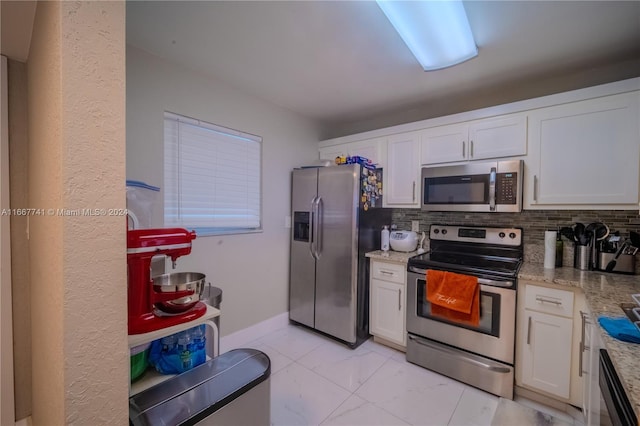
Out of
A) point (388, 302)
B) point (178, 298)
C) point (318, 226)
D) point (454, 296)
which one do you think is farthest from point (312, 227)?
point (178, 298)

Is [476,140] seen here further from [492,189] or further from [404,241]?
[404,241]

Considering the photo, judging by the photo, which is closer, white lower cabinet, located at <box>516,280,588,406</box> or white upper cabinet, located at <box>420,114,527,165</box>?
white lower cabinet, located at <box>516,280,588,406</box>

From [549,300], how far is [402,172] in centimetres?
152

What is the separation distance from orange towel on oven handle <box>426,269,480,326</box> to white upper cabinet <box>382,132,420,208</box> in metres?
0.79

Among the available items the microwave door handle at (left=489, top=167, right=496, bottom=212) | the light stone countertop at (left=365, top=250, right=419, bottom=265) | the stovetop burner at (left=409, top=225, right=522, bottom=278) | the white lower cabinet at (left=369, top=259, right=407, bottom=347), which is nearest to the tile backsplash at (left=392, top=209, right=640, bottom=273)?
the stovetop burner at (left=409, top=225, right=522, bottom=278)

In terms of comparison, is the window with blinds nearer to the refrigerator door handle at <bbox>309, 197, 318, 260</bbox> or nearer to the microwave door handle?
the refrigerator door handle at <bbox>309, 197, 318, 260</bbox>

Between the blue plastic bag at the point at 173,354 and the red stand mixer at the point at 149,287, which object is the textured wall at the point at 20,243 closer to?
the blue plastic bag at the point at 173,354

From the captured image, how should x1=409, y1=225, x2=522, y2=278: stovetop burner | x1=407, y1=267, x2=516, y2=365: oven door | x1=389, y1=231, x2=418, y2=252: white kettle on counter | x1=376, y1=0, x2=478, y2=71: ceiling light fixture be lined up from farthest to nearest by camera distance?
x1=389, y1=231, x2=418, y2=252: white kettle on counter < x1=409, y1=225, x2=522, y2=278: stovetop burner < x1=407, y1=267, x2=516, y2=365: oven door < x1=376, y1=0, x2=478, y2=71: ceiling light fixture

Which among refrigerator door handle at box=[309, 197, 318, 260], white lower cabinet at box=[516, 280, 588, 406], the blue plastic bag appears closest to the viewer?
the blue plastic bag

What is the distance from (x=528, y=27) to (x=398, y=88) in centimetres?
101

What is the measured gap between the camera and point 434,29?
1481mm

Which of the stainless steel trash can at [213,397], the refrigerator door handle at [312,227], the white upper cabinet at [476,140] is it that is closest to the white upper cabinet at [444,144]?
the white upper cabinet at [476,140]

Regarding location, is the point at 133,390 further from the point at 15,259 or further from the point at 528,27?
the point at 528,27

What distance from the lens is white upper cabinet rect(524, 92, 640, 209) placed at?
1721mm
